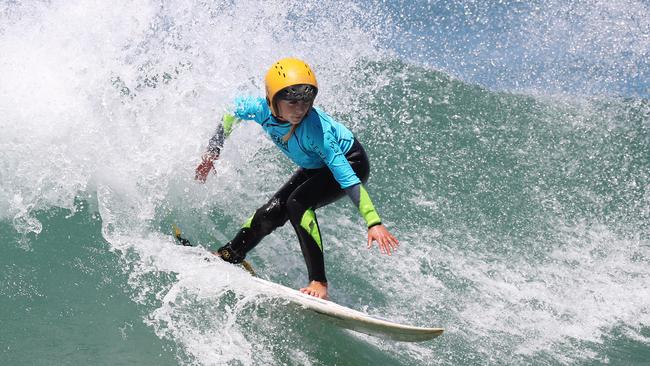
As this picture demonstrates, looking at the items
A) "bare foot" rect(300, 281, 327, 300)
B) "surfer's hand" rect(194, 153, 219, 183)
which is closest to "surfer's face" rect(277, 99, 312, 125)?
"surfer's hand" rect(194, 153, 219, 183)

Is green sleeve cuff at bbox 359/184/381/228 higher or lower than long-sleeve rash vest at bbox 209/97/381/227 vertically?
lower

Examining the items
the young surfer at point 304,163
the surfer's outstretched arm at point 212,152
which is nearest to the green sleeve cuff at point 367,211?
the young surfer at point 304,163

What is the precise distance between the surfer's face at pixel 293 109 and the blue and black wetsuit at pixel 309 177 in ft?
0.42

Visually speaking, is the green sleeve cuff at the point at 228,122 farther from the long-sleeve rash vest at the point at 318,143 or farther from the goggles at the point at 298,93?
the goggles at the point at 298,93

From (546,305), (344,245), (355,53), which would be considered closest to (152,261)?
(344,245)

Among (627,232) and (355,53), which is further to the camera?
(355,53)

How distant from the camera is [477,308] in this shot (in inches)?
245

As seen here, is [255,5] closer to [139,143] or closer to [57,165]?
[139,143]

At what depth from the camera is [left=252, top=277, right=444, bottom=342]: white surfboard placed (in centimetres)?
466

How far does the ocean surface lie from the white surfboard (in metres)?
0.18

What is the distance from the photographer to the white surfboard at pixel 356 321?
4656 mm

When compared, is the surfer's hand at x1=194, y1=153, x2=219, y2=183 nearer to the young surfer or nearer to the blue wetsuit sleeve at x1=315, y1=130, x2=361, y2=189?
the young surfer

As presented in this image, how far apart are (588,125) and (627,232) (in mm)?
2969

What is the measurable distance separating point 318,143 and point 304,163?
0.43 meters
